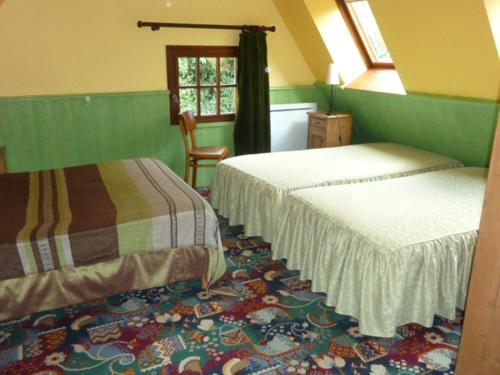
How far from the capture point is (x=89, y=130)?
13.4ft

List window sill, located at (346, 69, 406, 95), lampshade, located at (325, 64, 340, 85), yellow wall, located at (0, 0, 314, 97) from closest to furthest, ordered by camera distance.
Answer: yellow wall, located at (0, 0, 314, 97)
window sill, located at (346, 69, 406, 95)
lampshade, located at (325, 64, 340, 85)

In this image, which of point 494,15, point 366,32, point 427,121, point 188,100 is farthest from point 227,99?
point 494,15

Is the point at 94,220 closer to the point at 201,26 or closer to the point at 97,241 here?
the point at 97,241

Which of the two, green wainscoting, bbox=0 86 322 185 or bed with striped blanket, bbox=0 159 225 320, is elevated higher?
green wainscoting, bbox=0 86 322 185

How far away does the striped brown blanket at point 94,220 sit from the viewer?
212 centimetres

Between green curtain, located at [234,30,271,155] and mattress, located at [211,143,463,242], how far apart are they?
95cm

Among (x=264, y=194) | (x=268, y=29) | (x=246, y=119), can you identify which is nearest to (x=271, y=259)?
(x=264, y=194)

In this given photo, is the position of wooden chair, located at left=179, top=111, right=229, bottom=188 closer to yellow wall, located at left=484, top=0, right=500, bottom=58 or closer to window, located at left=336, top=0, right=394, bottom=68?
window, located at left=336, top=0, right=394, bottom=68

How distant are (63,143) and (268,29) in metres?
2.36

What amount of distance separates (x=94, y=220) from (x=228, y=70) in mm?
2763

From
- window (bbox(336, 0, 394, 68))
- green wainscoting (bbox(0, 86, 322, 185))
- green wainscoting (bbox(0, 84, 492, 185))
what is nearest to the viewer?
green wainscoting (bbox(0, 84, 492, 185))

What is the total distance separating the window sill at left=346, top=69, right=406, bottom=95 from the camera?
4.12m

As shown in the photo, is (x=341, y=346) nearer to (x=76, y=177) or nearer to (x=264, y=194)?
(x=264, y=194)

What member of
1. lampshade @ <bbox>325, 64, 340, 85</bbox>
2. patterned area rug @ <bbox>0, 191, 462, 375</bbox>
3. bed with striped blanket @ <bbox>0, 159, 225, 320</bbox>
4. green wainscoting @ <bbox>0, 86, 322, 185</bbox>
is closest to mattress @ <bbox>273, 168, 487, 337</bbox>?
patterned area rug @ <bbox>0, 191, 462, 375</bbox>
